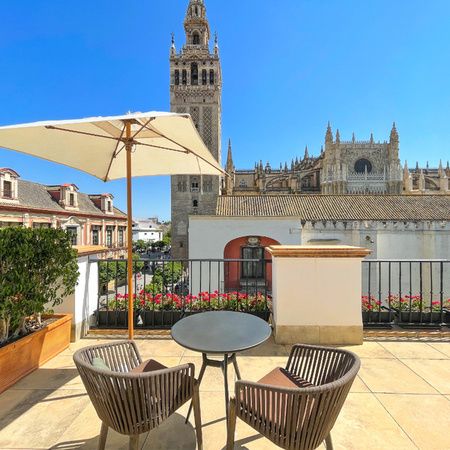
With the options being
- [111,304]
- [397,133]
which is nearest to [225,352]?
[111,304]

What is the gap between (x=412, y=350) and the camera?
330 centimetres

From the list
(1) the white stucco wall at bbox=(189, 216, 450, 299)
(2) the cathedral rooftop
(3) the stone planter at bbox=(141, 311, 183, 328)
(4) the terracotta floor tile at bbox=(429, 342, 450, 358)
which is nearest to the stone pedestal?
(4) the terracotta floor tile at bbox=(429, 342, 450, 358)

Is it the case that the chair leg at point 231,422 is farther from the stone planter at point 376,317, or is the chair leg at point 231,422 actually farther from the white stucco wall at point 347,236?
the white stucco wall at point 347,236

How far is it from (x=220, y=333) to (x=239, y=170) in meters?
50.6

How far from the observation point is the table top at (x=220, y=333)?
1.90m

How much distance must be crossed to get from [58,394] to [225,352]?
1836 mm

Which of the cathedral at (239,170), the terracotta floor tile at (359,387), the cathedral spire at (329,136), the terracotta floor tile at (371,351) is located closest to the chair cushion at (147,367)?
the terracotta floor tile at (359,387)

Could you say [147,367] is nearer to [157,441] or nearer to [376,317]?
[157,441]

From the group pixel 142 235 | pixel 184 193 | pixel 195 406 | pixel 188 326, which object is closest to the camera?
pixel 195 406

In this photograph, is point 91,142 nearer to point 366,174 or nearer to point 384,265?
point 384,265

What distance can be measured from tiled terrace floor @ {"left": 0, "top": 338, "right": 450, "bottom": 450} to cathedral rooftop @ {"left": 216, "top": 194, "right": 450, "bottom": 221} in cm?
1181

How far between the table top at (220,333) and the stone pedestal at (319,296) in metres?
1.16

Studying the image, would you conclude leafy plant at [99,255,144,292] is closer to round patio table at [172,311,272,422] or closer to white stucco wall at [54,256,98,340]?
white stucco wall at [54,256,98,340]

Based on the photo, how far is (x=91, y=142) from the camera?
295 cm
